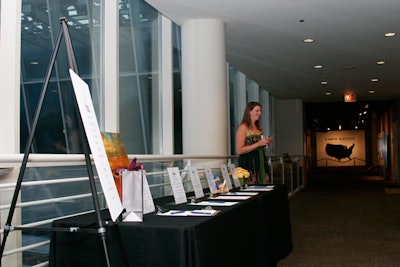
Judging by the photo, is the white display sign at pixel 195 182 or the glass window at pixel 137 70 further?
the glass window at pixel 137 70

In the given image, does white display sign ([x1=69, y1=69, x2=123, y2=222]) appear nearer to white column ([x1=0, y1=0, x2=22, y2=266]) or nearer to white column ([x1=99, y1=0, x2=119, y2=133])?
white column ([x1=0, y1=0, x2=22, y2=266])

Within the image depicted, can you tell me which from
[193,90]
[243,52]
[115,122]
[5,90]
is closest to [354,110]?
[243,52]

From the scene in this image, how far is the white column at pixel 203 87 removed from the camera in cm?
583

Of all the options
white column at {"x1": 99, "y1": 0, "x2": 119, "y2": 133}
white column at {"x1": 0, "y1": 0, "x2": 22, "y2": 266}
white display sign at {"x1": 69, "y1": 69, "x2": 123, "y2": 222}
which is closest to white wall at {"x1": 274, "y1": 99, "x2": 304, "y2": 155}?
white column at {"x1": 99, "y1": 0, "x2": 119, "y2": 133}

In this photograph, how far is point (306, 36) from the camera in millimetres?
6715

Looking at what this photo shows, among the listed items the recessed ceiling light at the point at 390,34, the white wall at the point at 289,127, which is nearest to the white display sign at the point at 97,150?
the recessed ceiling light at the point at 390,34

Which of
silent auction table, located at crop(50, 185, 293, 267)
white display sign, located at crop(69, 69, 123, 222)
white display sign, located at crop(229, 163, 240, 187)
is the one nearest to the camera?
white display sign, located at crop(69, 69, 123, 222)

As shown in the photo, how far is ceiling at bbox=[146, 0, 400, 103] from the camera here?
5379mm

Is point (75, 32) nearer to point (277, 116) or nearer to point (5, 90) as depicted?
point (5, 90)

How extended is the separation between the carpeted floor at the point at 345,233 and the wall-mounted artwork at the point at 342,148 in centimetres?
1881

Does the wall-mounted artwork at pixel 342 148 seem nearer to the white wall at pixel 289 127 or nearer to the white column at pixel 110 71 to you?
the white wall at pixel 289 127

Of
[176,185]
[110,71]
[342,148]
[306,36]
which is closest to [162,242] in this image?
[176,185]

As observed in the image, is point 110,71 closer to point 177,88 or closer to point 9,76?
point 9,76

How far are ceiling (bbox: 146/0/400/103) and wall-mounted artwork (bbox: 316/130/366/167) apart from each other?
57.2 feet
